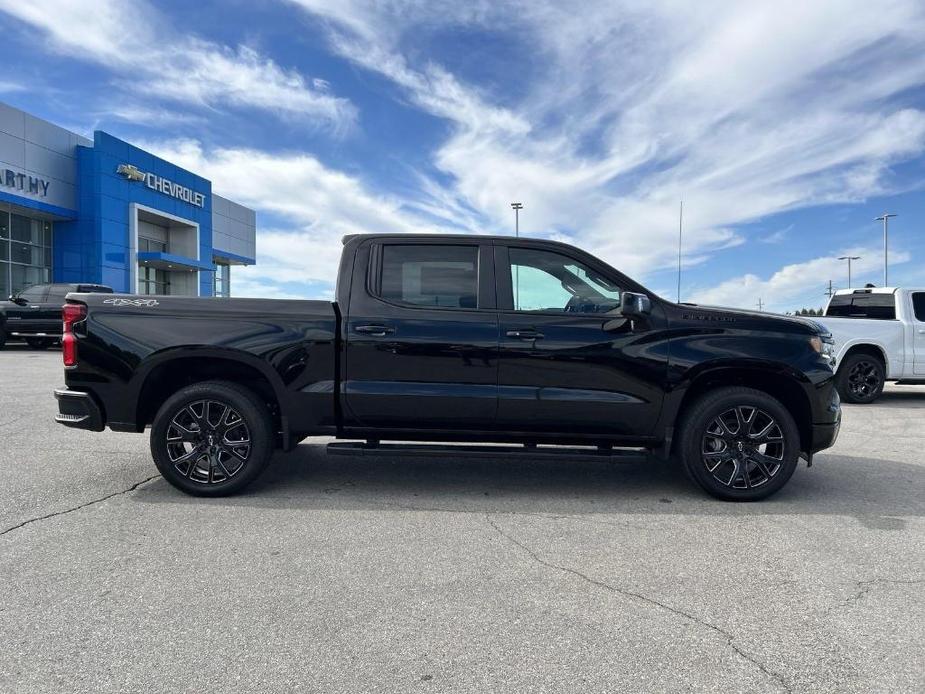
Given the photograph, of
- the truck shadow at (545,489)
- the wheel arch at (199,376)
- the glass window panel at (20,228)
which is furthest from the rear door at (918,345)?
the glass window panel at (20,228)

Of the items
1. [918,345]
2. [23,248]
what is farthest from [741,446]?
[23,248]

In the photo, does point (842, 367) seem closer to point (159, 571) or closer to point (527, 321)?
point (527, 321)

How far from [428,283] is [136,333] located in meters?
2.13

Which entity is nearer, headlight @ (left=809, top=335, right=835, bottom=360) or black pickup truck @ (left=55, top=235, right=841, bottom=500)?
black pickup truck @ (left=55, top=235, right=841, bottom=500)

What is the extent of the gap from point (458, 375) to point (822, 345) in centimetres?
273

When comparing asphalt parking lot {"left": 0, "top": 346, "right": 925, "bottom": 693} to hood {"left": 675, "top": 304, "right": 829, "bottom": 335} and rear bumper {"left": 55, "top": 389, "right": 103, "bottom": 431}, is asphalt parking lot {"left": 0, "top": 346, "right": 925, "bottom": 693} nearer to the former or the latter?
rear bumper {"left": 55, "top": 389, "right": 103, "bottom": 431}

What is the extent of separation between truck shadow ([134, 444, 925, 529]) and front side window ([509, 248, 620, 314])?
3.85ft

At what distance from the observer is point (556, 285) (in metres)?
4.61

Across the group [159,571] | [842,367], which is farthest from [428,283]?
[842,367]

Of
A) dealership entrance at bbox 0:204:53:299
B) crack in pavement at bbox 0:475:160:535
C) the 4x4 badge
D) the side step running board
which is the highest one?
dealership entrance at bbox 0:204:53:299

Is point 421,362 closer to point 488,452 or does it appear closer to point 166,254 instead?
Result: point 488,452

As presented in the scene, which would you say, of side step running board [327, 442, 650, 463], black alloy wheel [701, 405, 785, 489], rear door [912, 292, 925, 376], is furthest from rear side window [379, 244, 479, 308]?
rear door [912, 292, 925, 376]

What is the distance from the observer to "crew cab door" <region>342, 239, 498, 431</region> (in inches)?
173

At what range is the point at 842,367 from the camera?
996 cm
